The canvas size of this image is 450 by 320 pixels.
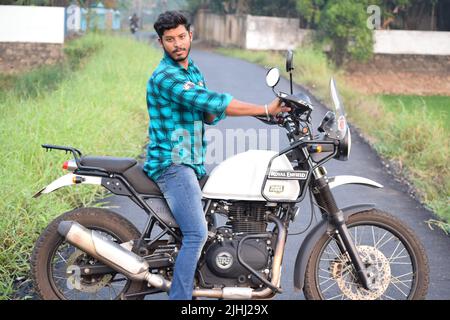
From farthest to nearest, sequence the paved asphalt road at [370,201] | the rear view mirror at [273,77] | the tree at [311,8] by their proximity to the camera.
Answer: the tree at [311,8] → the paved asphalt road at [370,201] → the rear view mirror at [273,77]

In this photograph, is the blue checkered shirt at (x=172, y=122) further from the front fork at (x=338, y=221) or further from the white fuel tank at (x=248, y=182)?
the front fork at (x=338, y=221)

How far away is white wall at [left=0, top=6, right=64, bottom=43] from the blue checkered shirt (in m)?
22.7

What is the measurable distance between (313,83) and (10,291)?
1641 centimetres

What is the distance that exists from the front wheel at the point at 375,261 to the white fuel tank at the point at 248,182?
0.40 m

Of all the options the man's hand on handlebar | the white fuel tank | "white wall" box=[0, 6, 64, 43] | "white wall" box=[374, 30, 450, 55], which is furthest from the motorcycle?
"white wall" box=[374, 30, 450, 55]

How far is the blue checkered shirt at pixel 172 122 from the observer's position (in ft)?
16.0

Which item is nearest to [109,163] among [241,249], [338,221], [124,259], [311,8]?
[124,259]

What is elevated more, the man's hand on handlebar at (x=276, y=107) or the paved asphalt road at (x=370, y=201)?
the man's hand on handlebar at (x=276, y=107)

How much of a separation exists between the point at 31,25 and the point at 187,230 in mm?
23511

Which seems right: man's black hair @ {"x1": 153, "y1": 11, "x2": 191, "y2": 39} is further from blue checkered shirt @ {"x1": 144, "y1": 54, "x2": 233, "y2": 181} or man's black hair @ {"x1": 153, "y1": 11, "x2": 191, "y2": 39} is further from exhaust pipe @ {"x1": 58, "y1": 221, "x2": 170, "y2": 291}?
exhaust pipe @ {"x1": 58, "y1": 221, "x2": 170, "y2": 291}

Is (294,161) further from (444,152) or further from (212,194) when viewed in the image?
(444,152)

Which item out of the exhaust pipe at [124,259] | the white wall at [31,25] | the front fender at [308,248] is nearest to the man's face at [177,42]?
the exhaust pipe at [124,259]

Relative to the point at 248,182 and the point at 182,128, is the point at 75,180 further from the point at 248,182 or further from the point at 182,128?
the point at 248,182
